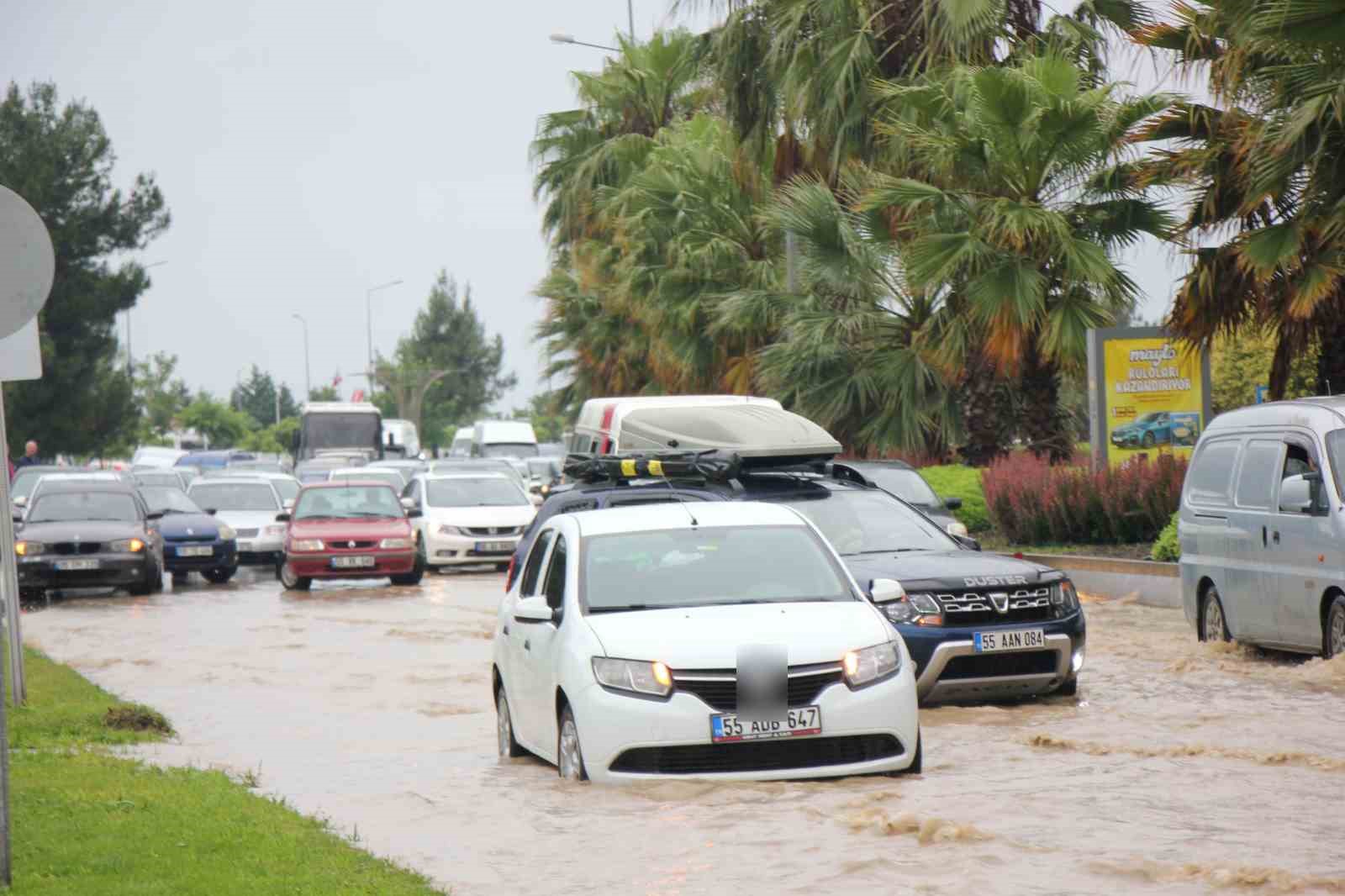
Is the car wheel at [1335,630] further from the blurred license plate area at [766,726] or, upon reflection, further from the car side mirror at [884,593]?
the blurred license plate area at [766,726]

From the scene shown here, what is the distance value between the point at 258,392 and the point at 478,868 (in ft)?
606

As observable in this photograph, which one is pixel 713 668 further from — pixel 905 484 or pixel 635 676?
pixel 905 484

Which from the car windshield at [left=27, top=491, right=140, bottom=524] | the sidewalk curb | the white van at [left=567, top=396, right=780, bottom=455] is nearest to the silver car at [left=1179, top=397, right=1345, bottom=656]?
the sidewalk curb

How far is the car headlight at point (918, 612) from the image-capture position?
12.2 metres

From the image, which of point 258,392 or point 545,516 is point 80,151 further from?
point 258,392

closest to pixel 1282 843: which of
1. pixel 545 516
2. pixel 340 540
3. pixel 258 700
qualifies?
pixel 545 516

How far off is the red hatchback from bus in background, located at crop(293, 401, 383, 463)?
23129 millimetres

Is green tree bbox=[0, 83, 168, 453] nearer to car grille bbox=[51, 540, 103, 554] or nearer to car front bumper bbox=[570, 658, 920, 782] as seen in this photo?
car grille bbox=[51, 540, 103, 554]

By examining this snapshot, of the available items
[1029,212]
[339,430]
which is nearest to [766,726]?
[1029,212]

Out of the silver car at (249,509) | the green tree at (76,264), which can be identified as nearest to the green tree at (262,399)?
the green tree at (76,264)

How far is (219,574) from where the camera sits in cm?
3089

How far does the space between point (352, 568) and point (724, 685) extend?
775 inches

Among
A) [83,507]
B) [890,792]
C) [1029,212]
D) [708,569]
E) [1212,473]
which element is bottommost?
[890,792]

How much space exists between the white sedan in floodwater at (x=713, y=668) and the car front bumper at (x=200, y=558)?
2062cm
